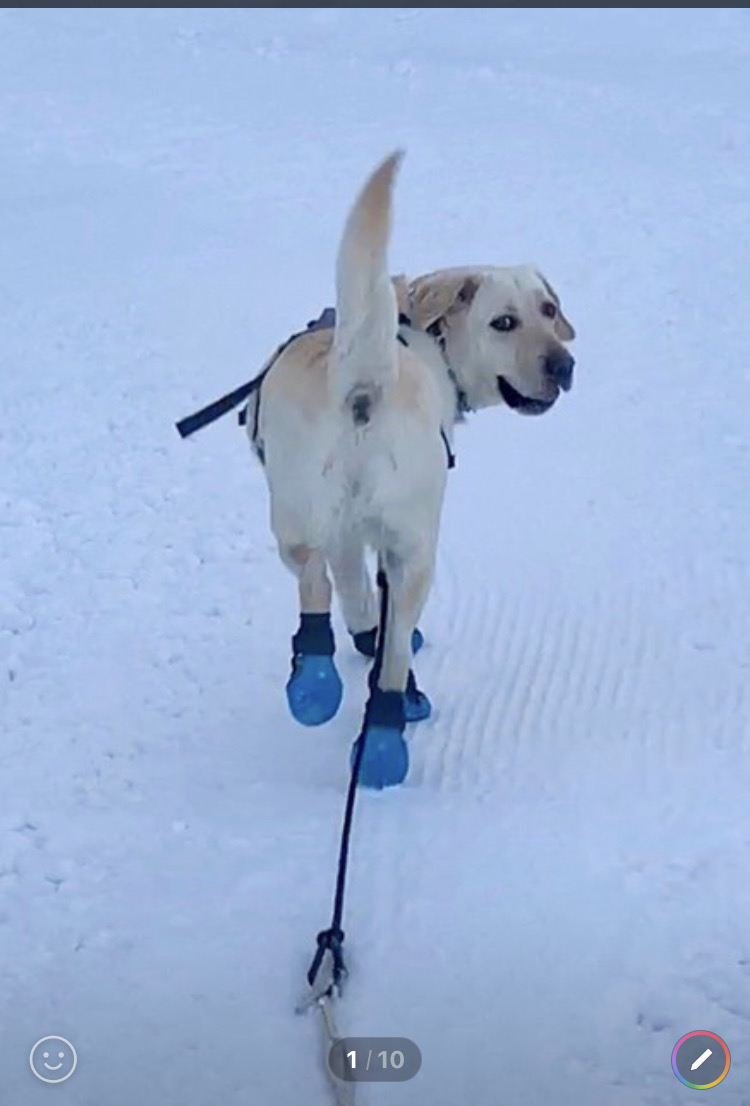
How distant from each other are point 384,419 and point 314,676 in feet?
2.04

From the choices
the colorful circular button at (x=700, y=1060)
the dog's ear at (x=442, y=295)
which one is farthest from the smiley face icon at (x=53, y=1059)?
the dog's ear at (x=442, y=295)

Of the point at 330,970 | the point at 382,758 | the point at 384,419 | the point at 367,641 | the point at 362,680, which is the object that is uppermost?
the point at 384,419

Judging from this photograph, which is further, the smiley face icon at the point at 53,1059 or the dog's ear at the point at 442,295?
the dog's ear at the point at 442,295

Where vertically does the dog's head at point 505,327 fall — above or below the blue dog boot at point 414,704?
above

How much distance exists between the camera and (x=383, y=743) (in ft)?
10.9

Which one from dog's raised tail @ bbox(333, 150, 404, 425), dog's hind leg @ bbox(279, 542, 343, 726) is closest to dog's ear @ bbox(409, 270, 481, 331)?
dog's raised tail @ bbox(333, 150, 404, 425)

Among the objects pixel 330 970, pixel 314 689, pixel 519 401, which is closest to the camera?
pixel 330 970

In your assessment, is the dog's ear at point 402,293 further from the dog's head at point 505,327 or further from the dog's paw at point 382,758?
the dog's paw at point 382,758

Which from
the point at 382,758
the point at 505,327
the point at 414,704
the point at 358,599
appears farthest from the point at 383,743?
the point at 505,327

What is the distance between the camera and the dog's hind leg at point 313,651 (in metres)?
3.27

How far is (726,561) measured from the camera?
4699 millimetres

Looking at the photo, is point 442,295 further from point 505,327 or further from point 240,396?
point 240,396

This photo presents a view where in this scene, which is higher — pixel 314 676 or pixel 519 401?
pixel 519 401

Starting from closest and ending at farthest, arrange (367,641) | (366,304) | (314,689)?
(366,304) → (314,689) → (367,641)
